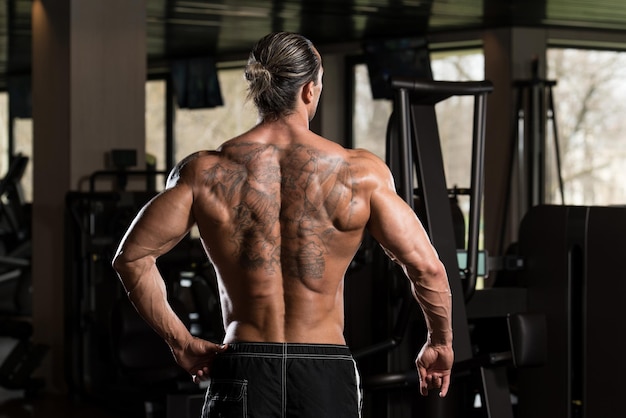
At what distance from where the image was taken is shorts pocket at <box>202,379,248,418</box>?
2209mm

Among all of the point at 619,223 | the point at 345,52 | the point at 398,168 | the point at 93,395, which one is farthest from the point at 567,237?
the point at 345,52

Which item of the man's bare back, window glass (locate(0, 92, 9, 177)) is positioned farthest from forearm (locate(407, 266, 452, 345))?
Result: window glass (locate(0, 92, 9, 177))

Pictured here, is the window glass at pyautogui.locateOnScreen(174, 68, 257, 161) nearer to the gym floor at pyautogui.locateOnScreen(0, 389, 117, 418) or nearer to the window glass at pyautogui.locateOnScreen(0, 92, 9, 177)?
the window glass at pyautogui.locateOnScreen(0, 92, 9, 177)

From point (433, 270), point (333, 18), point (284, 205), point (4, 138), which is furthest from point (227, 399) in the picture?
point (4, 138)

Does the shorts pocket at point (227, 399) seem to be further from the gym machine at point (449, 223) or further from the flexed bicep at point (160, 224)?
the gym machine at point (449, 223)

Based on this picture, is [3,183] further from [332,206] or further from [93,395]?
[332,206]

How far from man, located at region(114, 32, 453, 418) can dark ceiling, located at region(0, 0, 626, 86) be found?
595cm

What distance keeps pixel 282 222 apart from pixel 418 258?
326mm

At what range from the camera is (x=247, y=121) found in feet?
36.6

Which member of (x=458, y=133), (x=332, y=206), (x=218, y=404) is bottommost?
(x=218, y=404)

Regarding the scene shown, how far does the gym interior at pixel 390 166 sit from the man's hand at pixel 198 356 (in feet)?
4.01

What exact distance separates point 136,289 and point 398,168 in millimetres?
1679

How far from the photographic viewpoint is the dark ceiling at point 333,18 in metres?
8.17

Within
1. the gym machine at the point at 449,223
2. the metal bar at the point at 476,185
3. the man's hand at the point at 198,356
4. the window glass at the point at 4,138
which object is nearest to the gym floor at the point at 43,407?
the gym machine at the point at 449,223
